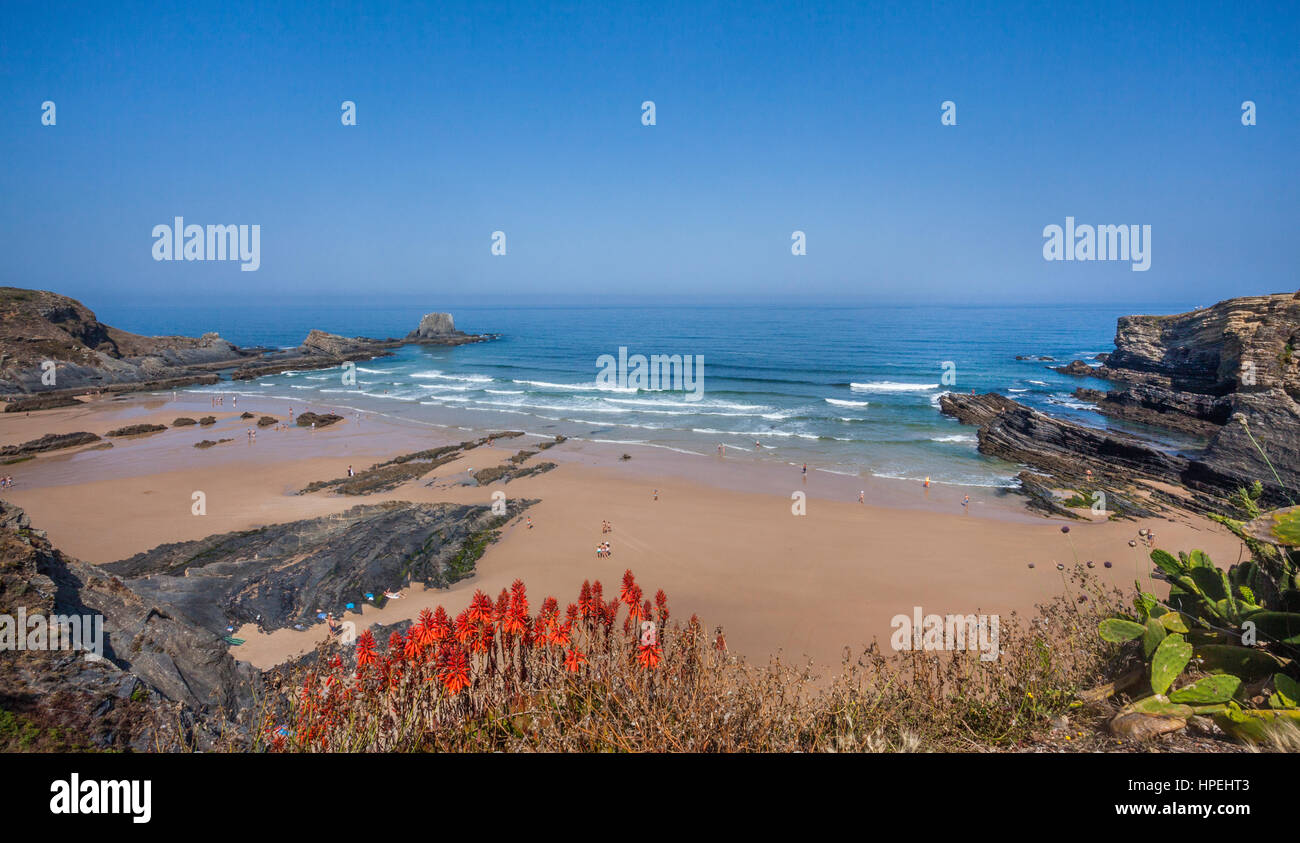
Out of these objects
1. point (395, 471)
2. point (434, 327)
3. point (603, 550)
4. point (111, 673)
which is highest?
point (434, 327)

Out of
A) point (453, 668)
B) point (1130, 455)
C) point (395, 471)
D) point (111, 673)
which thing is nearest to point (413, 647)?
point (453, 668)

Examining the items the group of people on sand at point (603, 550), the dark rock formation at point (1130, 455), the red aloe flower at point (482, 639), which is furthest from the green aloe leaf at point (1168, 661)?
the dark rock formation at point (1130, 455)

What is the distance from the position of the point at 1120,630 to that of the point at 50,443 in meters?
43.4

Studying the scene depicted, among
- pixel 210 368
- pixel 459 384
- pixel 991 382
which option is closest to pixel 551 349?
pixel 459 384

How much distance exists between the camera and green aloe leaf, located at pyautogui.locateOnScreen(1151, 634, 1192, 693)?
406cm

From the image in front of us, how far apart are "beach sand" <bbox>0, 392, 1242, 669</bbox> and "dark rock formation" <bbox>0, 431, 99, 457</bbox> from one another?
3.23ft

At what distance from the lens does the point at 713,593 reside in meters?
15.1

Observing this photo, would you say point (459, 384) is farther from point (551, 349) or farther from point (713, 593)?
point (713, 593)

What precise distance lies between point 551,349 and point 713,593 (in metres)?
66.4

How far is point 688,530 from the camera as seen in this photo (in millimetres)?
19531

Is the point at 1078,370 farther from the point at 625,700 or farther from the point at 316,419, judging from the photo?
the point at 625,700

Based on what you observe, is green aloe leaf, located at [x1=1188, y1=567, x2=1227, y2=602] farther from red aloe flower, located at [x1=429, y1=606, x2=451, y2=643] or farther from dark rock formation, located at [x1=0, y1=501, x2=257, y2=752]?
dark rock formation, located at [x1=0, y1=501, x2=257, y2=752]
